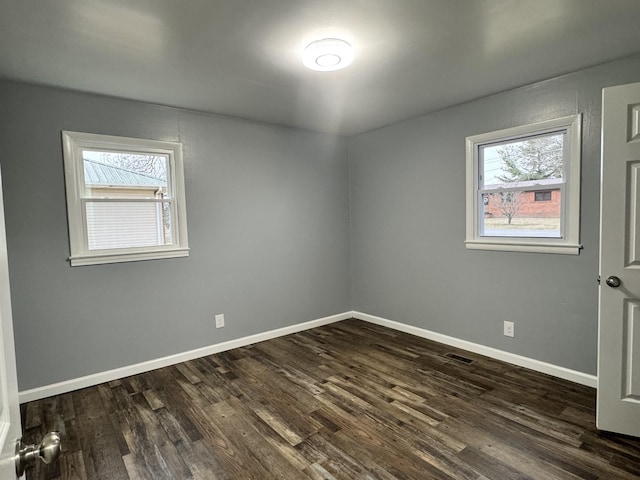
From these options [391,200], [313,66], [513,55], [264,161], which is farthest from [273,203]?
[513,55]

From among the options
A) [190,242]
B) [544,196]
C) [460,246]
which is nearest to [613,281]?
[544,196]

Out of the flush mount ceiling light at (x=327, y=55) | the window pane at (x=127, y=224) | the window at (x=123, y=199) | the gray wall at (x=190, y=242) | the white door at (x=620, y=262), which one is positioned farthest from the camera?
the window pane at (x=127, y=224)

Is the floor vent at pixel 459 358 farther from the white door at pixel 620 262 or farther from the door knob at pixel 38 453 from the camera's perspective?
the door knob at pixel 38 453

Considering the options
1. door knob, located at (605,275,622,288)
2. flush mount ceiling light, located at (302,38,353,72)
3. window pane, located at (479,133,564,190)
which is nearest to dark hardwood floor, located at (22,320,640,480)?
door knob, located at (605,275,622,288)

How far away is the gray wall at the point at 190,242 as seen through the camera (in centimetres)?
268

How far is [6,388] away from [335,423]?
1.97 m

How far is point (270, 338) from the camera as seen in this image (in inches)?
157

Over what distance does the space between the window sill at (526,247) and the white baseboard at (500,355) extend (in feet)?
3.16

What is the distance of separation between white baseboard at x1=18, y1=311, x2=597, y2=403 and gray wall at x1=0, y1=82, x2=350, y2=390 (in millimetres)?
61

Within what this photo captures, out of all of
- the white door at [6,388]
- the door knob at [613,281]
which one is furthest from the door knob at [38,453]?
the door knob at [613,281]

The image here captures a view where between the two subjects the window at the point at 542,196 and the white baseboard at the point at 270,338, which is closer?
the white baseboard at the point at 270,338

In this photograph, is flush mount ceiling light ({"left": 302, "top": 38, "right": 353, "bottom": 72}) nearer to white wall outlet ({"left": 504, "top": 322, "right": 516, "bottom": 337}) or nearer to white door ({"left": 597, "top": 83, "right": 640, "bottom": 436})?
white door ({"left": 597, "top": 83, "right": 640, "bottom": 436})

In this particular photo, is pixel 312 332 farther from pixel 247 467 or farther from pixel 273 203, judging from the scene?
pixel 247 467

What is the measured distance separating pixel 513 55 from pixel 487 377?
98.7 inches
